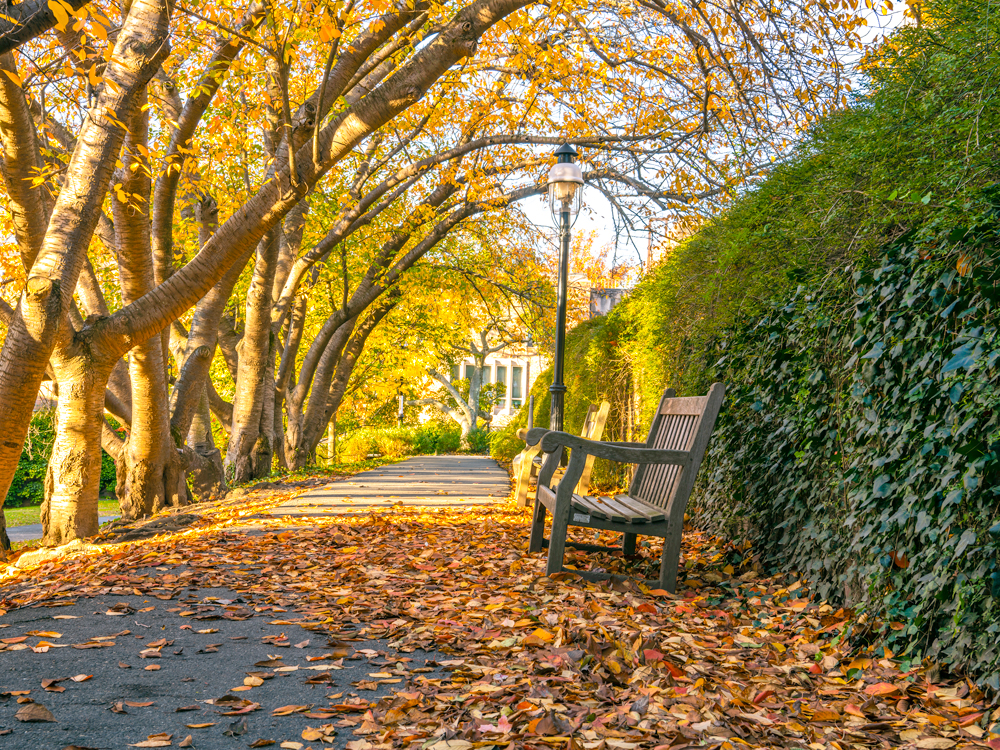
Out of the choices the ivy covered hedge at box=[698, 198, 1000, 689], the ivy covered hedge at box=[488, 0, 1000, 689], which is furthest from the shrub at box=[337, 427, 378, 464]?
the ivy covered hedge at box=[698, 198, 1000, 689]

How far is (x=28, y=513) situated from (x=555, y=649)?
1913cm

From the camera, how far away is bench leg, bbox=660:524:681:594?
418cm

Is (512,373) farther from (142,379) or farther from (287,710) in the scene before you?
(287,710)

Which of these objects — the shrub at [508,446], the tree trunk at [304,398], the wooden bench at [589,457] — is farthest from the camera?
the shrub at [508,446]

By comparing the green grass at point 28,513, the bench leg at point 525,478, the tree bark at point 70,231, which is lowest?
the green grass at point 28,513

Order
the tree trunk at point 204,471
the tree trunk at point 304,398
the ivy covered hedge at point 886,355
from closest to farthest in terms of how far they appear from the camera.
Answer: the ivy covered hedge at point 886,355 → the tree trunk at point 204,471 → the tree trunk at point 304,398

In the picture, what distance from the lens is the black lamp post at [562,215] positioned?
788 centimetres

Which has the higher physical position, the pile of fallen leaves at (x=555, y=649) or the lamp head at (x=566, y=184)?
the lamp head at (x=566, y=184)

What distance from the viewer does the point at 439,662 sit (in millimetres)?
3057

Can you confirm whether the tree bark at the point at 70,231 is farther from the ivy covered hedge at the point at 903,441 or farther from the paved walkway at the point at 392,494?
the ivy covered hedge at the point at 903,441

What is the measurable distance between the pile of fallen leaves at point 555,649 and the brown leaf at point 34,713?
0.58 metres

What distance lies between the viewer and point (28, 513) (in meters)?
18.1

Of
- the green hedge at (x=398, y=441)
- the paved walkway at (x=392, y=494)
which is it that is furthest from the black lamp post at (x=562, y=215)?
the green hedge at (x=398, y=441)

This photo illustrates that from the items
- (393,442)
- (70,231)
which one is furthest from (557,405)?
(393,442)
